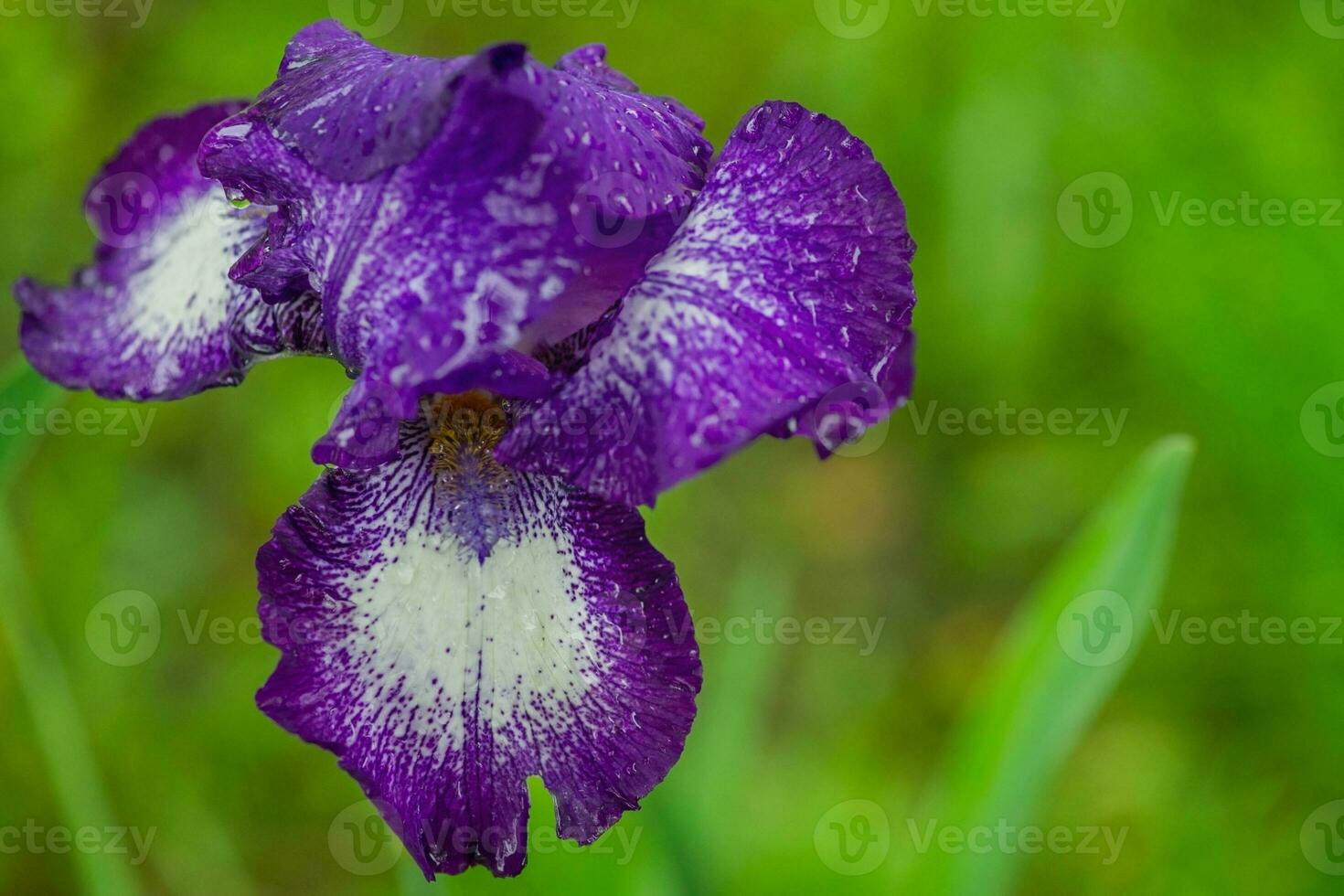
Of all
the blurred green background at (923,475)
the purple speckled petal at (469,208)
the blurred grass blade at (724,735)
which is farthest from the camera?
the blurred green background at (923,475)

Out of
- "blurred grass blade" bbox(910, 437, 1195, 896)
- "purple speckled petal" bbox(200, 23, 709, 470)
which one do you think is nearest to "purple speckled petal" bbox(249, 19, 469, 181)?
"purple speckled petal" bbox(200, 23, 709, 470)

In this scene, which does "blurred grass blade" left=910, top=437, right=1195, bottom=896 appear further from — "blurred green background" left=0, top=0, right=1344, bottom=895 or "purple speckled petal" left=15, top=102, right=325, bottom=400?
"purple speckled petal" left=15, top=102, right=325, bottom=400

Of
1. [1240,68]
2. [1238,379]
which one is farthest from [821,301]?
[1240,68]

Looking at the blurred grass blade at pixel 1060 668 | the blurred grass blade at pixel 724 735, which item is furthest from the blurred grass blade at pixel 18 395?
the blurred grass blade at pixel 1060 668

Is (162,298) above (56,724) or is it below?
above

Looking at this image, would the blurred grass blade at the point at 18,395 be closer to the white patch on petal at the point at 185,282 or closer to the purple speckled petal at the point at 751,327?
the white patch on petal at the point at 185,282

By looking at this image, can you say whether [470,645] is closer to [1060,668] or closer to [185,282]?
[185,282]

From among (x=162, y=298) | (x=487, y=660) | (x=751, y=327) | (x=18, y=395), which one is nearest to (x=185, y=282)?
(x=162, y=298)
